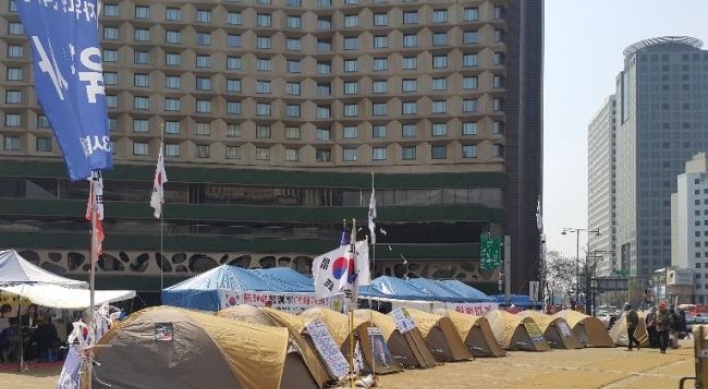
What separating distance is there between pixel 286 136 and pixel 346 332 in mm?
60645

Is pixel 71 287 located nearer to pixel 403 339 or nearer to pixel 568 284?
pixel 403 339

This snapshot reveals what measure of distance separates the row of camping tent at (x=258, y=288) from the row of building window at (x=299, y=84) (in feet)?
127

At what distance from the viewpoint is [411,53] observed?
78.6 m

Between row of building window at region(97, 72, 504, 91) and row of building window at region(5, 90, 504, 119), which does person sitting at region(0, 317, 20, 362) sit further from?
row of building window at region(97, 72, 504, 91)

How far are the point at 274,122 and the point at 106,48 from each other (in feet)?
53.9

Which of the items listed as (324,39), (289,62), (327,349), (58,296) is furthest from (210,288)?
(324,39)

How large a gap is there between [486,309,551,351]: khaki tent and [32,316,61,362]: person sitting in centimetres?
1575

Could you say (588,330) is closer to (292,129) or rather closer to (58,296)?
(58,296)

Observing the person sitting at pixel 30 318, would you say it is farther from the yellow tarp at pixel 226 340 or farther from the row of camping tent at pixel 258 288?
the yellow tarp at pixel 226 340

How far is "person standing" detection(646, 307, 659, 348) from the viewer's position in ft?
108

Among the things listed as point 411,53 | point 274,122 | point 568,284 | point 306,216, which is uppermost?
point 411,53

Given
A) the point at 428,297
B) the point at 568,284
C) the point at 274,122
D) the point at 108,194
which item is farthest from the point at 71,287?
the point at 568,284

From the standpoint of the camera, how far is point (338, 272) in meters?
18.2

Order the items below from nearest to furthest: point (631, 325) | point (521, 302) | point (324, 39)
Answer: point (631, 325) → point (521, 302) → point (324, 39)
